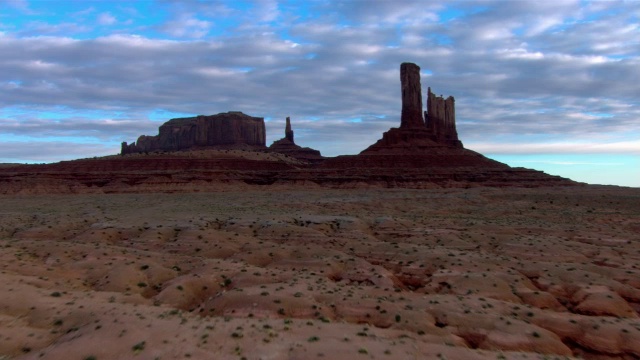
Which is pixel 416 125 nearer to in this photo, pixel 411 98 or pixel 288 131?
pixel 411 98

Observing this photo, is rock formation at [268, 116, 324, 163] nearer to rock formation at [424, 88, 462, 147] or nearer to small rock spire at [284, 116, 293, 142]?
small rock spire at [284, 116, 293, 142]

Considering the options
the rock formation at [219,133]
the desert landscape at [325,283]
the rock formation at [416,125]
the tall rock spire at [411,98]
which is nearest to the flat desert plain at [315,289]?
the desert landscape at [325,283]

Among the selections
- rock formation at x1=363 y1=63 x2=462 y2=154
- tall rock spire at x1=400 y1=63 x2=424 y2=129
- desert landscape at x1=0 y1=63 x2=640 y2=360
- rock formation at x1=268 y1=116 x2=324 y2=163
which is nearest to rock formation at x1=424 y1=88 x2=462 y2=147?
rock formation at x1=363 y1=63 x2=462 y2=154

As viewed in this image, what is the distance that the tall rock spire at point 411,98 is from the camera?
110m

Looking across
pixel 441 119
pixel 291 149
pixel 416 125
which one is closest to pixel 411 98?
pixel 416 125

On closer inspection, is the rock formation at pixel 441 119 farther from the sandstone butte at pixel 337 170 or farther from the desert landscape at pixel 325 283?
the desert landscape at pixel 325 283

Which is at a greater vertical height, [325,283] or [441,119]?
[441,119]

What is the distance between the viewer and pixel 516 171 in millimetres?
98250

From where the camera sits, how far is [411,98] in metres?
111

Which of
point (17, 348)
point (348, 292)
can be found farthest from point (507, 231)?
point (17, 348)

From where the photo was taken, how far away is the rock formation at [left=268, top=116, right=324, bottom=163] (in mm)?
151625

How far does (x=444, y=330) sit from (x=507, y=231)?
22.7 m

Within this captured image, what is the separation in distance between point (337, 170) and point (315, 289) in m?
71.4

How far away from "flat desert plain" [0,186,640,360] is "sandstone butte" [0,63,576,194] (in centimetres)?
4271
